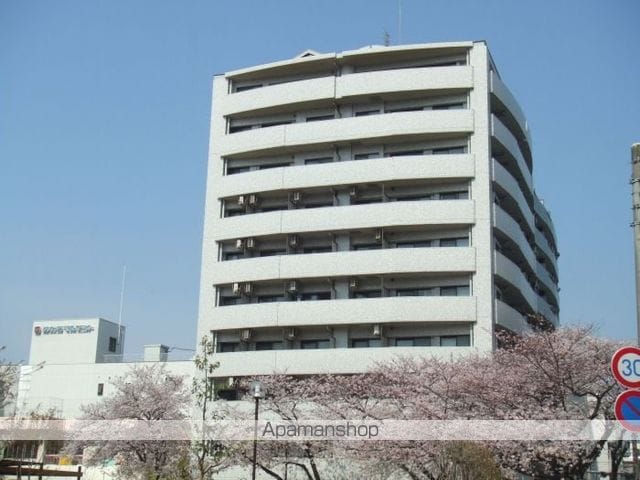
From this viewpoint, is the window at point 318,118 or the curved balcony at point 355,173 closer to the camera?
the curved balcony at point 355,173

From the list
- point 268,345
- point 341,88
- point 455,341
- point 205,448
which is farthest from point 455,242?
point 205,448

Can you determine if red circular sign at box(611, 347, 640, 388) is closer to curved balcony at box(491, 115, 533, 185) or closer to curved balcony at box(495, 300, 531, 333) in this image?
curved balcony at box(495, 300, 531, 333)

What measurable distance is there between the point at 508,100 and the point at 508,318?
13634 mm

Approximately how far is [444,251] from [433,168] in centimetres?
478

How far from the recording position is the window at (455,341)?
131ft

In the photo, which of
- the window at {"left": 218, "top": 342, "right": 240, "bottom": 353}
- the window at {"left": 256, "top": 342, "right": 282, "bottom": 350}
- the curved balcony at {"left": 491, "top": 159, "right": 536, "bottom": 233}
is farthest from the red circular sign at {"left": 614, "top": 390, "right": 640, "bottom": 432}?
the window at {"left": 218, "top": 342, "right": 240, "bottom": 353}

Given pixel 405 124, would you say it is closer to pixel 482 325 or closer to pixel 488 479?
pixel 482 325

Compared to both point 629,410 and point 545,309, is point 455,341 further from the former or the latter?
point 629,410

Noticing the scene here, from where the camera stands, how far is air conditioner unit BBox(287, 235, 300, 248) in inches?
1752

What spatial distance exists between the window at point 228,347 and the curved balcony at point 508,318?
15228 mm

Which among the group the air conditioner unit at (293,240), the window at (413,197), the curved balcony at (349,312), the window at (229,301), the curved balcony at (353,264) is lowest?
the curved balcony at (349,312)

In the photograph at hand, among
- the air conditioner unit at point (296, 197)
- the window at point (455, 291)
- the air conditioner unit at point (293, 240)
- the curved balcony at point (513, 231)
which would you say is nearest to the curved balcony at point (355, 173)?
the air conditioner unit at point (296, 197)

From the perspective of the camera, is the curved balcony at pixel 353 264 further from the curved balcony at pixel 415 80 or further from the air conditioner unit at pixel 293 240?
the curved balcony at pixel 415 80

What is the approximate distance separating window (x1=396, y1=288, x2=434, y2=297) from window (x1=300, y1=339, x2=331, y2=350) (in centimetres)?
483
